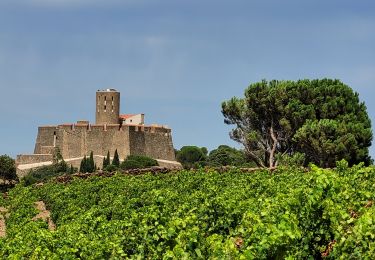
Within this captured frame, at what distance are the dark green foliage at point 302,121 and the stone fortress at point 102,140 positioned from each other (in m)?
32.6

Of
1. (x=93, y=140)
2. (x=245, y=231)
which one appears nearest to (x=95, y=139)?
(x=93, y=140)

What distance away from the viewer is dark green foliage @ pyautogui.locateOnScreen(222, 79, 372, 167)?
121ft

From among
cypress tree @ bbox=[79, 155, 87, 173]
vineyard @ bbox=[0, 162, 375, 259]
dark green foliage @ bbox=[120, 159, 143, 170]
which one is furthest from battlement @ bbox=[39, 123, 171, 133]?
vineyard @ bbox=[0, 162, 375, 259]

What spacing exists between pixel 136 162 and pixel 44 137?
18070 millimetres

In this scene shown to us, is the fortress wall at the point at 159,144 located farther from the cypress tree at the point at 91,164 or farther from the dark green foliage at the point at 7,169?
the dark green foliage at the point at 7,169

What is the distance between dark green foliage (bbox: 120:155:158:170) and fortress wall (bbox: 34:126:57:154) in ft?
41.3

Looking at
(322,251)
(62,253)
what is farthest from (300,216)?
(62,253)

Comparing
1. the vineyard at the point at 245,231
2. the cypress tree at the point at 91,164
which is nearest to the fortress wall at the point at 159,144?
the cypress tree at the point at 91,164

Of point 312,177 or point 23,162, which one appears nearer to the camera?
point 312,177

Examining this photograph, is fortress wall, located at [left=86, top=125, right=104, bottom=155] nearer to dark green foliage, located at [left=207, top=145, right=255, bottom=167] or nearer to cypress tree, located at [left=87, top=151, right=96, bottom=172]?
cypress tree, located at [left=87, top=151, right=96, bottom=172]

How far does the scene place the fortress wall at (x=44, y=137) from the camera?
A: 80750 mm

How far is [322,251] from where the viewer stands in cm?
928

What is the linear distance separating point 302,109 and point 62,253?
31086 mm

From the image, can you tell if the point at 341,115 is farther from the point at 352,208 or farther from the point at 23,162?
the point at 23,162
